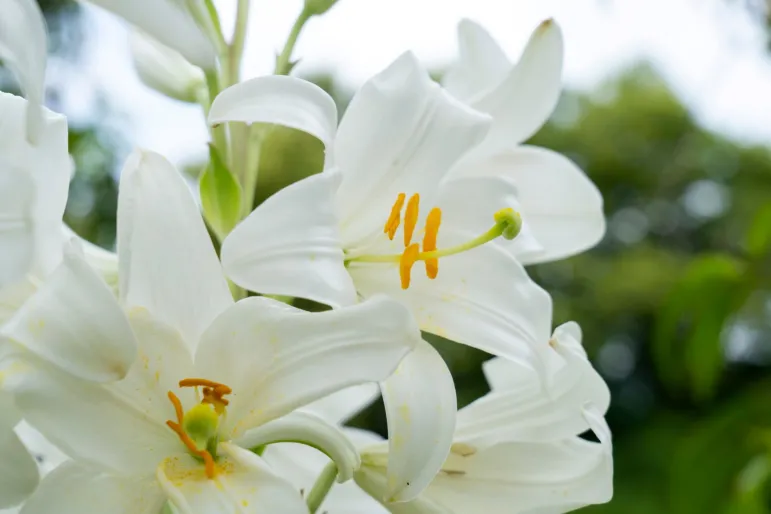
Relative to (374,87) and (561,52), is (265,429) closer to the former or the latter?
(374,87)

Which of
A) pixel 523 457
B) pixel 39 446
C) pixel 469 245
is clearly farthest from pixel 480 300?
pixel 39 446

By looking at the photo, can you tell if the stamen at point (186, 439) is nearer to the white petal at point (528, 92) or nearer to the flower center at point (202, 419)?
the flower center at point (202, 419)

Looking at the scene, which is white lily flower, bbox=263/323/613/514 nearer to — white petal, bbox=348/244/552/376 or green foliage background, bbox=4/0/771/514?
white petal, bbox=348/244/552/376

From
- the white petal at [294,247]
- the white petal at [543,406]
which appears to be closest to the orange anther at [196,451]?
the white petal at [294,247]

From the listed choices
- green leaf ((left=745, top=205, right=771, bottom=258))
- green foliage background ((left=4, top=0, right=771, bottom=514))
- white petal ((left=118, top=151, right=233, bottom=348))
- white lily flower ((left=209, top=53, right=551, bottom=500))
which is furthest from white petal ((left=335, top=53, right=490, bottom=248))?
green foliage background ((left=4, top=0, right=771, bottom=514))

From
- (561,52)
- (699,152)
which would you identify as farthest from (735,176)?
(561,52)
